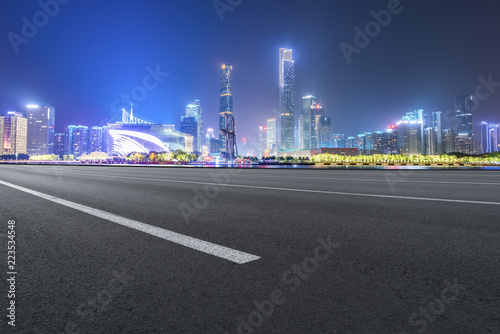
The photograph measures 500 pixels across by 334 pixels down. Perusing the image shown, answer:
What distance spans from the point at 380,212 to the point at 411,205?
1.26 m

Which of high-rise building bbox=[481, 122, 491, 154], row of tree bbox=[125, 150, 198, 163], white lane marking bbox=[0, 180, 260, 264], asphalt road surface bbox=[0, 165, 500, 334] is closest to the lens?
asphalt road surface bbox=[0, 165, 500, 334]

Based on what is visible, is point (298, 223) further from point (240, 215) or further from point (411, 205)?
point (411, 205)

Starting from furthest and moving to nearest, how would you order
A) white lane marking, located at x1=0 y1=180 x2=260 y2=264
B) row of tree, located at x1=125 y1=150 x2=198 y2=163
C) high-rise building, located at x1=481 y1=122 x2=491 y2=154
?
high-rise building, located at x1=481 y1=122 x2=491 y2=154, row of tree, located at x1=125 y1=150 x2=198 y2=163, white lane marking, located at x1=0 y1=180 x2=260 y2=264

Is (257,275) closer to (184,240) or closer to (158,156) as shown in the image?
(184,240)

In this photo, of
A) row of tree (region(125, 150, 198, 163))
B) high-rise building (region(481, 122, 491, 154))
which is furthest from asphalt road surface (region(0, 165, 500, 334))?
high-rise building (region(481, 122, 491, 154))

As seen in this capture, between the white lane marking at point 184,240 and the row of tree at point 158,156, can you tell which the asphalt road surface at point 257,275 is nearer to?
the white lane marking at point 184,240

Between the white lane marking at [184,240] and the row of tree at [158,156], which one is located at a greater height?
the row of tree at [158,156]

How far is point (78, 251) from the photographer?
3174mm

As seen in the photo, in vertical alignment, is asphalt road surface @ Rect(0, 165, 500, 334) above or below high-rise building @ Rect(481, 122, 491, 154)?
below

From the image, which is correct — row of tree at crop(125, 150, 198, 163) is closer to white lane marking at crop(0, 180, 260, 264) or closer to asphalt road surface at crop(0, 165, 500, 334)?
white lane marking at crop(0, 180, 260, 264)

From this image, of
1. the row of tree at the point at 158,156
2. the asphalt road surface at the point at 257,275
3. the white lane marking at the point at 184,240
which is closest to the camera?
the asphalt road surface at the point at 257,275

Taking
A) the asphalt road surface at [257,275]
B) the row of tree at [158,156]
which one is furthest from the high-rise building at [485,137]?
the asphalt road surface at [257,275]

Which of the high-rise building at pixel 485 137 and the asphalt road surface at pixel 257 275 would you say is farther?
the high-rise building at pixel 485 137

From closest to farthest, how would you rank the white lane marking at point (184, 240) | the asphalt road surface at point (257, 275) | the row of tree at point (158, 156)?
1. the asphalt road surface at point (257, 275)
2. the white lane marking at point (184, 240)
3. the row of tree at point (158, 156)
